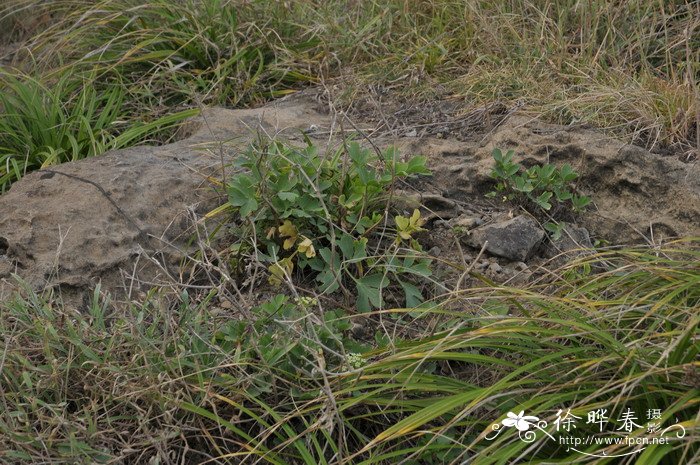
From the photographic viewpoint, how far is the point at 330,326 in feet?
8.00

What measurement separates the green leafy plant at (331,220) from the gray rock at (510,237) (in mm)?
239

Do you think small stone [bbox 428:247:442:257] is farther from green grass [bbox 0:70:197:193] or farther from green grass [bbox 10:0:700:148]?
green grass [bbox 0:70:197:193]

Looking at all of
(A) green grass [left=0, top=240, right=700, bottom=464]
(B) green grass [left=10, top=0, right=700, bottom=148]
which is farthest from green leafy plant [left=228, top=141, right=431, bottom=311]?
(B) green grass [left=10, top=0, right=700, bottom=148]

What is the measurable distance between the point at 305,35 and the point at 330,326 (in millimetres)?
2313

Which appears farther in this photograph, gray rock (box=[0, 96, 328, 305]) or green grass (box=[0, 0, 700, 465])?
gray rock (box=[0, 96, 328, 305])

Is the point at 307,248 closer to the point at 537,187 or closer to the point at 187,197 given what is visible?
the point at 187,197

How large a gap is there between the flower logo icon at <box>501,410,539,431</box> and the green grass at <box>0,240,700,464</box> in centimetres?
2

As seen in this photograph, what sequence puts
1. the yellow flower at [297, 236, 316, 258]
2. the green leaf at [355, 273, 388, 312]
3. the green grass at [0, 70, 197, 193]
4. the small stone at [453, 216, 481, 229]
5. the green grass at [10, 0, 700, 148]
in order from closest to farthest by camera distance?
1. the green leaf at [355, 273, 388, 312]
2. the yellow flower at [297, 236, 316, 258]
3. the small stone at [453, 216, 481, 229]
4. the green grass at [0, 70, 197, 193]
5. the green grass at [10, 0, 700, 148]

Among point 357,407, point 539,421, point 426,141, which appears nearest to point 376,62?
point 426,141

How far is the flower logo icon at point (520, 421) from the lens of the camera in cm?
200

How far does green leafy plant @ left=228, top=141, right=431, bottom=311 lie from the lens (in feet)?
8.89

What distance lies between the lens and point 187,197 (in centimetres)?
309

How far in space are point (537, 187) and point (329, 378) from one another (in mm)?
1203

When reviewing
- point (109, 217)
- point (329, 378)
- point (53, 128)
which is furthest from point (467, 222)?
point (53, 128)
